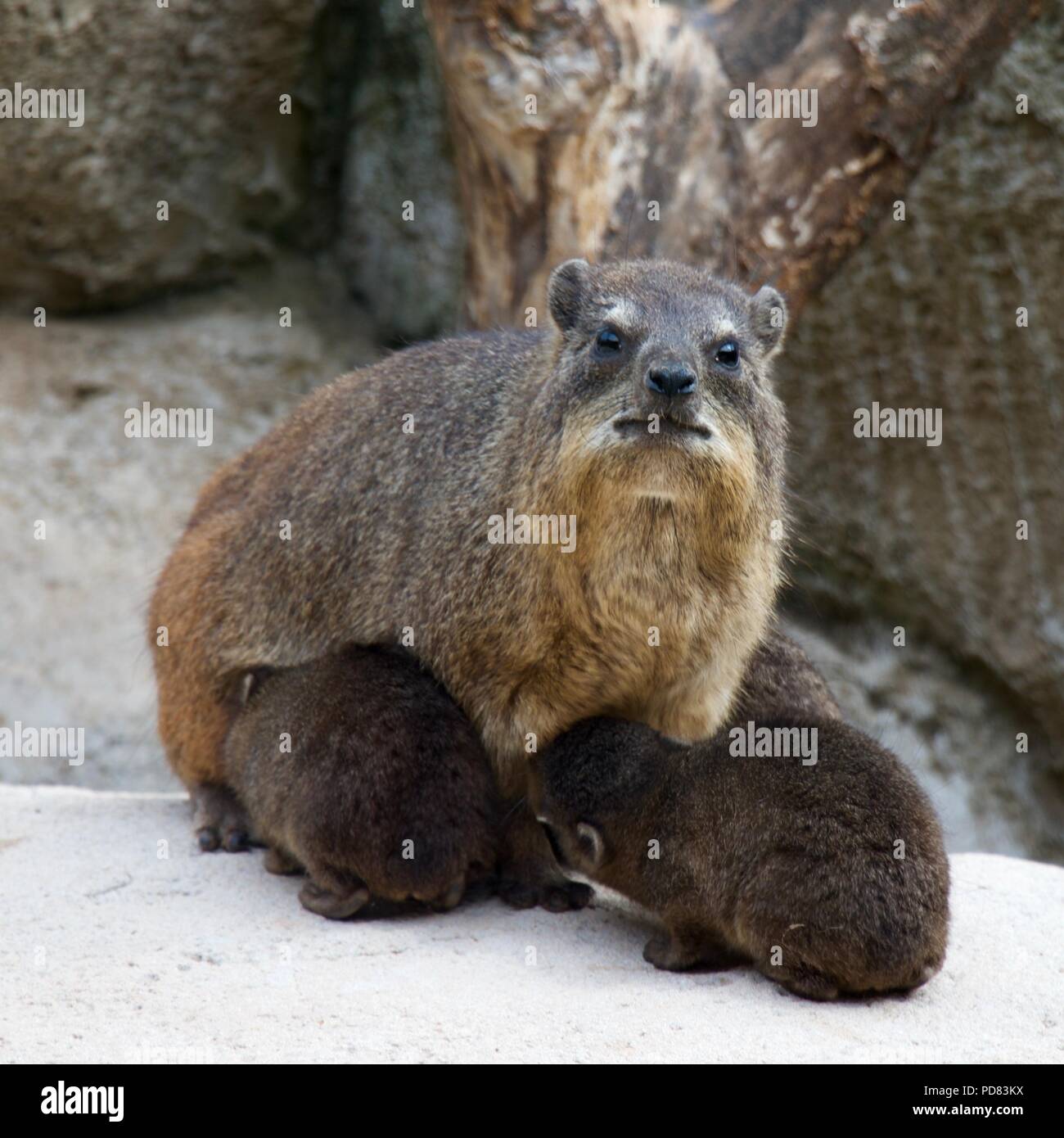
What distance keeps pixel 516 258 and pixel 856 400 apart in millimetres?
2856

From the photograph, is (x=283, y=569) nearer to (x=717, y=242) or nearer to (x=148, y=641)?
(x=148, y=641)

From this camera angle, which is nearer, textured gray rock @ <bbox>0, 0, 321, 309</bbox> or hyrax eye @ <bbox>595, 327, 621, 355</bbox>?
hyrax eye @ <bbox>595, 327, 621, 355</bbox>

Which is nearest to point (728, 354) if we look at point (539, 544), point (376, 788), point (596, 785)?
point (539, 544)

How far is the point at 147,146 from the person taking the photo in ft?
33.7

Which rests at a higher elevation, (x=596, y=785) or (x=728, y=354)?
(x=728, y=354)

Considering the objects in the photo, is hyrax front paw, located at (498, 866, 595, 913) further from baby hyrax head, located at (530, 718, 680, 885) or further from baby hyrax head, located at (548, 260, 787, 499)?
baby hyrax head, located at (548, 260, 787, 499)

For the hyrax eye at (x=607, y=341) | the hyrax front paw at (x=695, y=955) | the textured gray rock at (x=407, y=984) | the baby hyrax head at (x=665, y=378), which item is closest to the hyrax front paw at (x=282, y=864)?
the textured gray rock at (x=407, y=984)

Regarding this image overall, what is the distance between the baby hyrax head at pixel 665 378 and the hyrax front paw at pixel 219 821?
91.9 inches

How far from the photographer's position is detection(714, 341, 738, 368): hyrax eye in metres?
5.85

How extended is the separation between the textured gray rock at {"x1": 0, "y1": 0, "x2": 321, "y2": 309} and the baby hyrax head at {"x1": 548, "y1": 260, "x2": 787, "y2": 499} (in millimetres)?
4835

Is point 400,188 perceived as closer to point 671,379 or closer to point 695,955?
point 671,379

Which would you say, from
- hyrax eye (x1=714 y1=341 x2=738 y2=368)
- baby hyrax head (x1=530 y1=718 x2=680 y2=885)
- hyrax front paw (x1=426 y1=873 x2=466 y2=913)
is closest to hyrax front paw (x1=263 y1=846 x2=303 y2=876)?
hyrax front paw (x1=426 y1=873 x2=466 y2=913)

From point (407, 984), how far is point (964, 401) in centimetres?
641
